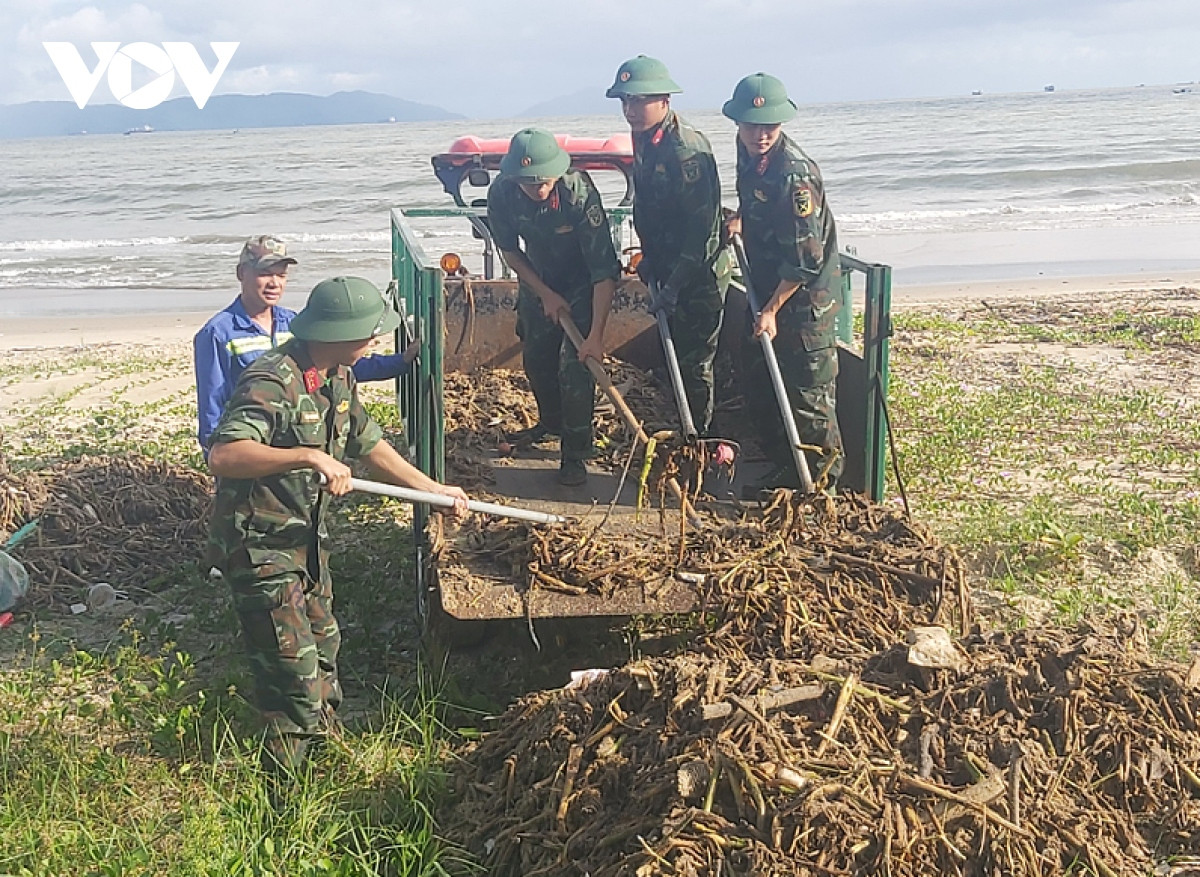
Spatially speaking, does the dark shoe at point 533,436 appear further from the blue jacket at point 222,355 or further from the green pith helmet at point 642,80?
the green pith helmet at point 642,80

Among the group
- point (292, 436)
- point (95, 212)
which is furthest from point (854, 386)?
point (95, 212)

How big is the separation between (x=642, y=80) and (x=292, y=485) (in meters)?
2.54

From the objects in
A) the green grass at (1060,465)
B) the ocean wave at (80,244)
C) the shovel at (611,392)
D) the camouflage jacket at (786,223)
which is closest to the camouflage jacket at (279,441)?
the shovel at (611,392)

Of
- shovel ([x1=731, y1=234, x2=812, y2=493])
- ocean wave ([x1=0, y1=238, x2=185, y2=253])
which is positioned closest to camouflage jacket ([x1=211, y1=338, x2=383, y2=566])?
shovel ([x1=731, y1=234, x2=812, y2=493])

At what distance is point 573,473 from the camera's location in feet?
19.2

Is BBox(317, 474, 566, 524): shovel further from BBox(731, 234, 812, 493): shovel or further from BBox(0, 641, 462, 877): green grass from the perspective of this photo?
BBox(731, 234, 812, 493): shovel

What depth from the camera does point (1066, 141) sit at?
42.4 metres

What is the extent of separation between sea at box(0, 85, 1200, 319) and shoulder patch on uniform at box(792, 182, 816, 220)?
2.48 metres

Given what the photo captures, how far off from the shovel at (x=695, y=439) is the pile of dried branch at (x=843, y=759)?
1093 millimetres

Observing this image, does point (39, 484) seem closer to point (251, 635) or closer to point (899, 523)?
point (251, 635)

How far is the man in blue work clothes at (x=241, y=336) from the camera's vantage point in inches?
214

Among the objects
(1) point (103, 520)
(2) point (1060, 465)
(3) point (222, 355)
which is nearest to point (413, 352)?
(3) point (222, 355)

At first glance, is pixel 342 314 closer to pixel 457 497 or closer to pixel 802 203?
pixel 457 497

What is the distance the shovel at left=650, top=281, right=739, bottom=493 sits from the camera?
17.6 feet
